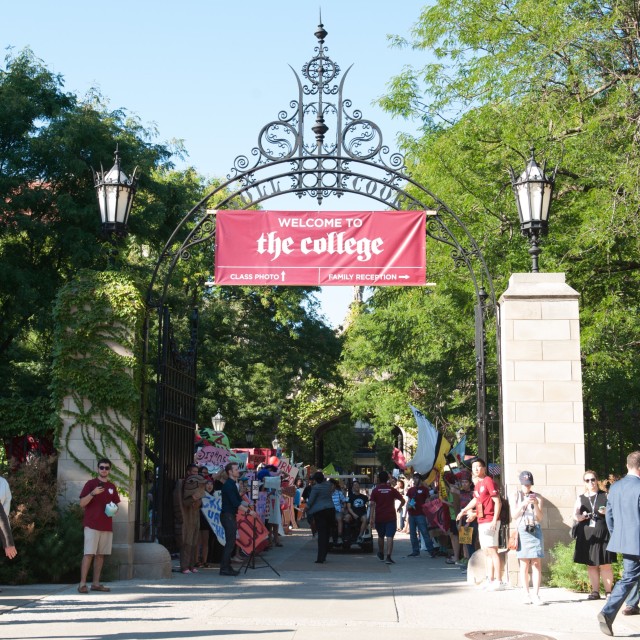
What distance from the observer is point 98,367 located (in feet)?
42.5

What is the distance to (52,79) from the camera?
953 inches

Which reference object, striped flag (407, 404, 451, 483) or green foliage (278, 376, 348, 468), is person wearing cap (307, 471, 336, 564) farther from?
green foliage (278, 376, 348, 468)

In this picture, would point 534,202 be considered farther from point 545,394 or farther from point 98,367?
point 98,367

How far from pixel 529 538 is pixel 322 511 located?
631cm

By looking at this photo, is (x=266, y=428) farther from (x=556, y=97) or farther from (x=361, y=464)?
(x=361, y=464)

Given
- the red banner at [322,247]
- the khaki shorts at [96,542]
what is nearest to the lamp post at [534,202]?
the red banner at [322,247]

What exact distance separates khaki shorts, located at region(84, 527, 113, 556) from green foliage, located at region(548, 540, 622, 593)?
19.9 feet

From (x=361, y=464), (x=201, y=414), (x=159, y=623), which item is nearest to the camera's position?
(x=159, y=623)

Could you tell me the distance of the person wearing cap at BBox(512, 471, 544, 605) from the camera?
10828 mm

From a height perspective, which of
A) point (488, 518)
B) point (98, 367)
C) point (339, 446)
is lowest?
point (488, 518)

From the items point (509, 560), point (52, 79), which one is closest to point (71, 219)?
point (52, 79)

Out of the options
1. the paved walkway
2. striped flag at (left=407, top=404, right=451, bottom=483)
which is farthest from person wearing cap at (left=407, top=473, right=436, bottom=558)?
the paved walkway

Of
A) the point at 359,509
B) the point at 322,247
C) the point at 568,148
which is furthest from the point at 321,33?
the point at 359,509

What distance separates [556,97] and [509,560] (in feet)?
30.1
